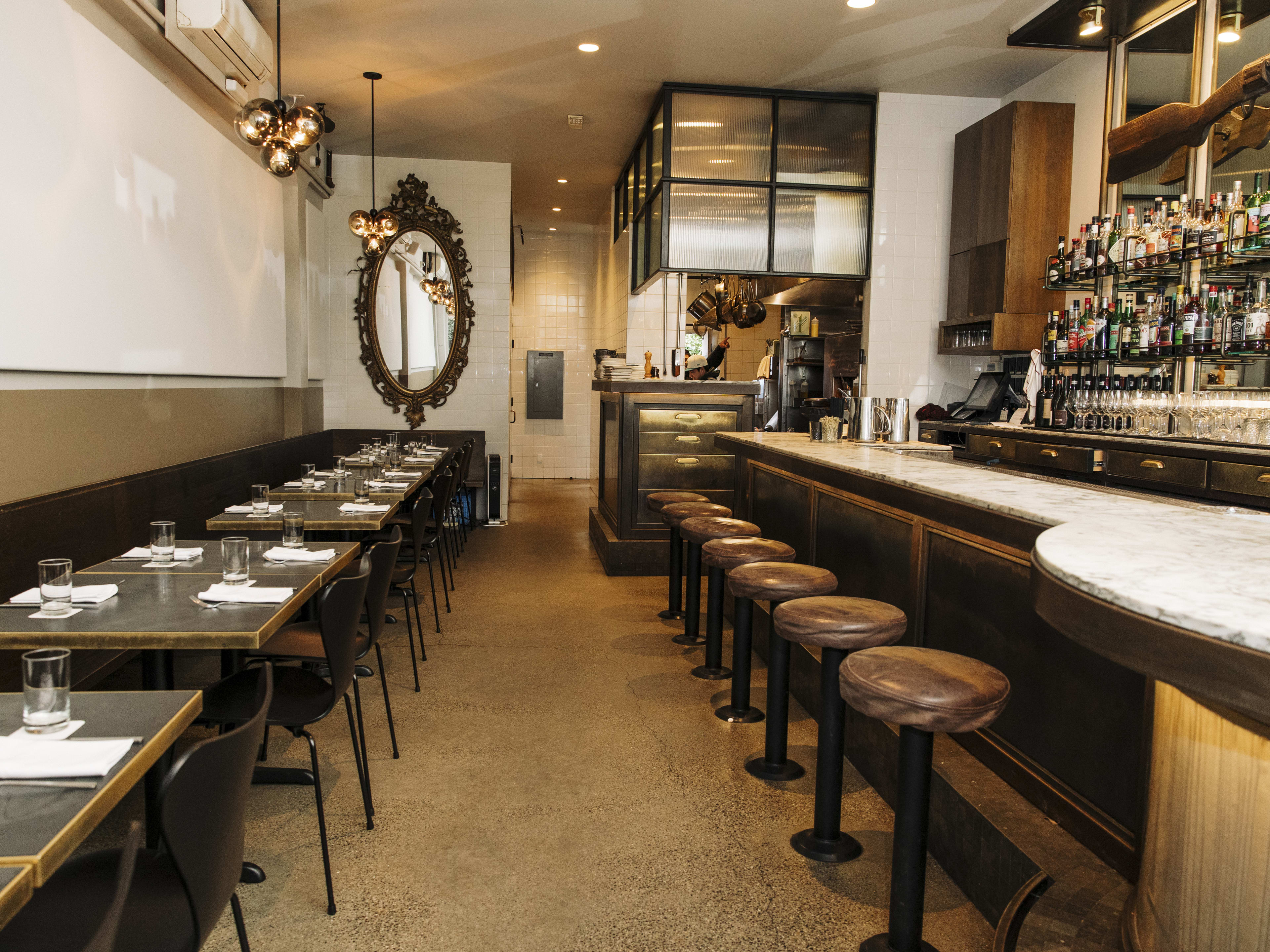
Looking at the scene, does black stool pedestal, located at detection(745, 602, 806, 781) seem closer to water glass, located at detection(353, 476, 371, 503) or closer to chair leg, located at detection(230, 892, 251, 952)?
chair leg, located at detection(230, 892, 251, 952)

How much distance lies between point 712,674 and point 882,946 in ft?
6.85

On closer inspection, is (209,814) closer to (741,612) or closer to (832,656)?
(832,656)

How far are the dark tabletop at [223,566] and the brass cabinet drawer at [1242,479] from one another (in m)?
3.66

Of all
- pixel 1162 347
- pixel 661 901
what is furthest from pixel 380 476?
pixel 1162 347

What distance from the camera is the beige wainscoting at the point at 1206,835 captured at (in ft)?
3.95

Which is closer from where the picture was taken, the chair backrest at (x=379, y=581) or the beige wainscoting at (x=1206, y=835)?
the beige wainscoting at (x=1206, y=835)

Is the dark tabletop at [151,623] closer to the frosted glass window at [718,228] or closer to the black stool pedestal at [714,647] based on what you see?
the black stool pedestal at [714,647]

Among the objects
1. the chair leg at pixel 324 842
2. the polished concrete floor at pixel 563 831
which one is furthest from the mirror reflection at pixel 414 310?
the chair leg at pixel 324 842

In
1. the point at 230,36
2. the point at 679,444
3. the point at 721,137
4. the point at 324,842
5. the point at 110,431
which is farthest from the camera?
the point at 679,444

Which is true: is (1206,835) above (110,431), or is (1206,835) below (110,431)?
below

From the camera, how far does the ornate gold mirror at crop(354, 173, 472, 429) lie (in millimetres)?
8398

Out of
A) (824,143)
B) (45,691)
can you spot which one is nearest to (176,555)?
(45,691)

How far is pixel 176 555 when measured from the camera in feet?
9.82

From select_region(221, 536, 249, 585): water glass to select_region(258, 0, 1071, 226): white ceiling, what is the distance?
381cm
